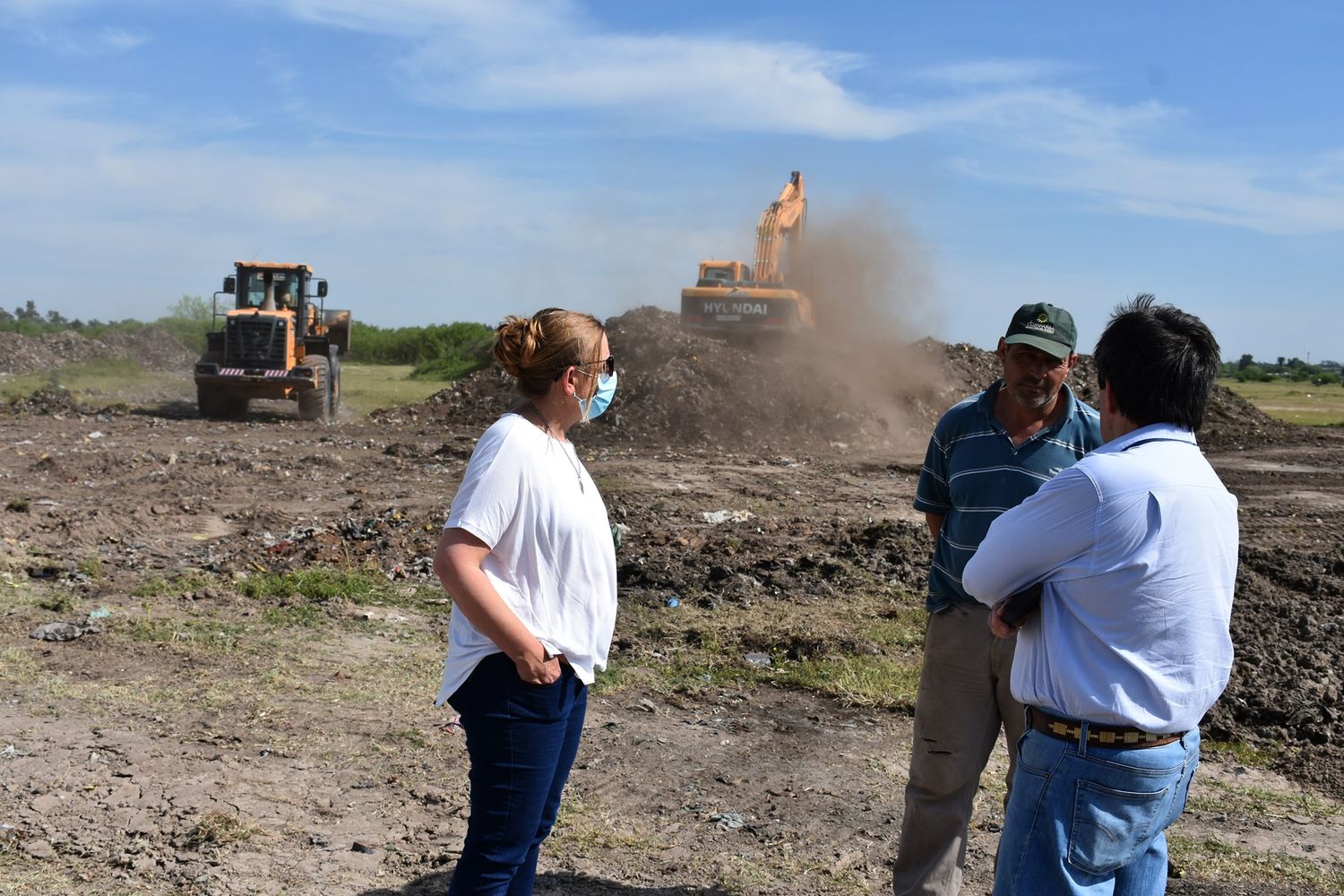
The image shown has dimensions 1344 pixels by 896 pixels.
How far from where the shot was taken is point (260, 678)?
5.91 metres

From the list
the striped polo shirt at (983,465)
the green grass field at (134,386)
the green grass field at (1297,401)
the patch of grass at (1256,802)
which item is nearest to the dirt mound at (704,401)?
the green grass field at (134,386)

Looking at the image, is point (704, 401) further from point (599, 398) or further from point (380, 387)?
point (599, 398)

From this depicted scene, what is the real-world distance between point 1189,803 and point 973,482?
2351 mm

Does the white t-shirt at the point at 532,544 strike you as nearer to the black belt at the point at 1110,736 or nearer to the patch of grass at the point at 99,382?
the black belt at the point at 1110,736

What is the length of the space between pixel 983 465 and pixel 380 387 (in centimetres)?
3159

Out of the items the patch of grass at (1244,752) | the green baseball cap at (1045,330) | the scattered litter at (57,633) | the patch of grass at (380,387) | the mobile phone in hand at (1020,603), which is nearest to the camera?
the mobile phone in hand at (1020,603)

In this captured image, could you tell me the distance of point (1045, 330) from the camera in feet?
10.9

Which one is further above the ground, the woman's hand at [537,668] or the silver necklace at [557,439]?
the silver necklace at [557,439]

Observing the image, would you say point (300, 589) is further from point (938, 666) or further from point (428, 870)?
point (938, 666)

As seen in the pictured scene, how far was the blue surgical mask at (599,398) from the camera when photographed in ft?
9.47

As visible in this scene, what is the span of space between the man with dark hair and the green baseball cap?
0.92m

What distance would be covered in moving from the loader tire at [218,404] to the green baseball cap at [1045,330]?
63.7 ft

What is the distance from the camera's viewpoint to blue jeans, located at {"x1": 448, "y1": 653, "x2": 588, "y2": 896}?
2.62 m

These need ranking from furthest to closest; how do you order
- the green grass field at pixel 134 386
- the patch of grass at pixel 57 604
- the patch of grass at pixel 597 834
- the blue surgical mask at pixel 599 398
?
the green grass field at pixel 134 386, the patch of grass at pixel 57 604, the patch of grass at pixel 597 834, the blue surgical mask at pixel 599 398
